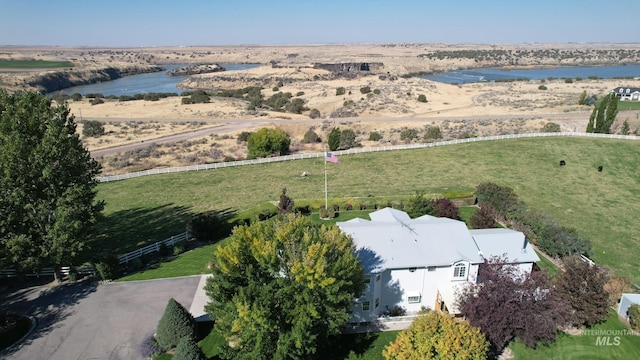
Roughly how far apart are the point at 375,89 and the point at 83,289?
96.8 metres

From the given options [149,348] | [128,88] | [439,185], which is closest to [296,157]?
[439,185]

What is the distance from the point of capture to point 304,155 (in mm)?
62062

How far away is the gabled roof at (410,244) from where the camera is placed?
23.7m

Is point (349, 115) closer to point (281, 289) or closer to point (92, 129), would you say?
point (92, 129)

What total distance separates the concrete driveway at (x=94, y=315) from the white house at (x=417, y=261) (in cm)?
1148

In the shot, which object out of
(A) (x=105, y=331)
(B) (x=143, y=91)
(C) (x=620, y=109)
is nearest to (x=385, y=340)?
(A) (x=105, y=331)

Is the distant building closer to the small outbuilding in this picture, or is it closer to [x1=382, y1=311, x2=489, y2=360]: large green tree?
the small outbuilding

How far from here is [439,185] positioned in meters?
48.5

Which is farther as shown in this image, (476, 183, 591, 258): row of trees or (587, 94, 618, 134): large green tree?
(587, 94, 618, 134): large green tree

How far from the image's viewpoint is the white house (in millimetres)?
23688

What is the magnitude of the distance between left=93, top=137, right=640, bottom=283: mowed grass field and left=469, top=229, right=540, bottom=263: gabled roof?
1031 cm

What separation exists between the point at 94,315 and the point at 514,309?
2332cm

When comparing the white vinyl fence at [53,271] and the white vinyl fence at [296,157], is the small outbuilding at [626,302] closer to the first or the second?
the white vinyl fence at [53,271]

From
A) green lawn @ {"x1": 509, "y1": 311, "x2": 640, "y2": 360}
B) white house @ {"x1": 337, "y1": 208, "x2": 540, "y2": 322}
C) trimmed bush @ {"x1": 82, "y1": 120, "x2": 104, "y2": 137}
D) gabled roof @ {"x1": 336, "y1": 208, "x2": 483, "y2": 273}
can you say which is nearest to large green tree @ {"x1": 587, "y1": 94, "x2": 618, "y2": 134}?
white house @ {"x1": 337, "y1": 208, "x2": 540, "y2": 322}
